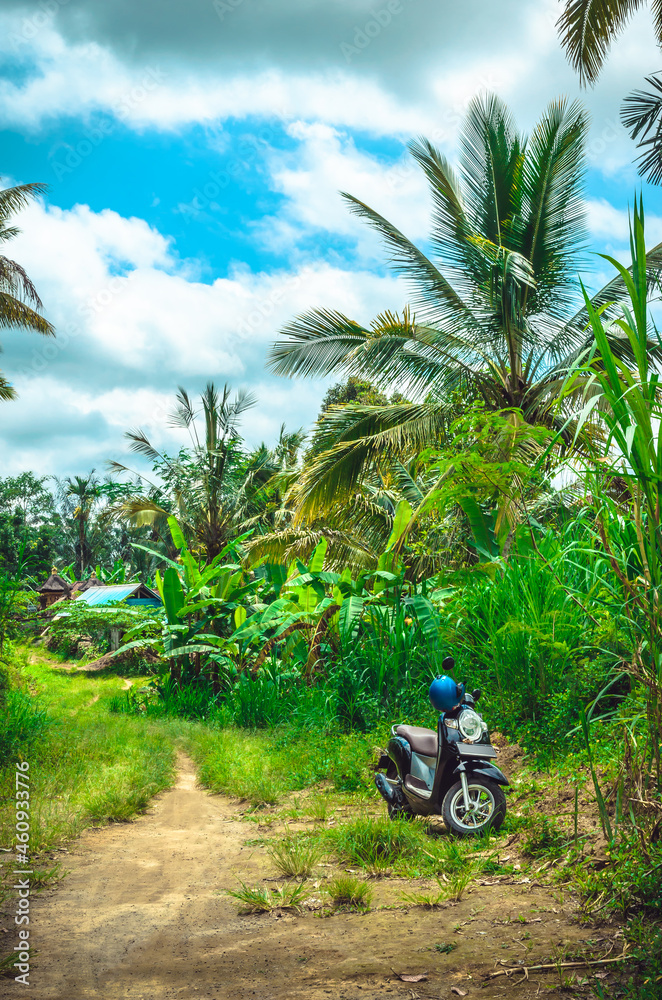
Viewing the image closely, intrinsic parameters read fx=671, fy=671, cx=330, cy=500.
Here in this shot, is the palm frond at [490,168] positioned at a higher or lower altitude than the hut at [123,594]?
higher

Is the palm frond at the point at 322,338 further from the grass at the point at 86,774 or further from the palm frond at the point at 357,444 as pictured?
the grass at the point at 86,774

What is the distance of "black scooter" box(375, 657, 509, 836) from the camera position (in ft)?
14.0

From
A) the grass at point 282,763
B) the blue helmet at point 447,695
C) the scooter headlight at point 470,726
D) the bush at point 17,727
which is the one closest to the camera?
the scooter headlight at point 470,726

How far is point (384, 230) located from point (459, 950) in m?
11.3

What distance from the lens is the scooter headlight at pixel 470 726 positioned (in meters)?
4.35

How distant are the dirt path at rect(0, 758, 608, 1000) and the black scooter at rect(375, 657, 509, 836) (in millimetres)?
701

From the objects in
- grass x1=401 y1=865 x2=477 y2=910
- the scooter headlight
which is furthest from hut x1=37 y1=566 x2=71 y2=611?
grass x1=401 y1=865 x2=477 y2=910

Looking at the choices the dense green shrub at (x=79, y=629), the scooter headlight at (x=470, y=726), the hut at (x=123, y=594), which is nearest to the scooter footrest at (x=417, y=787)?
the scooter headlight at (x=470, y=726)

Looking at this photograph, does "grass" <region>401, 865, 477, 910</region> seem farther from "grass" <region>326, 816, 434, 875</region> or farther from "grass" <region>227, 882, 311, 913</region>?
"grass" <region>227, 882, 311, 913</region>

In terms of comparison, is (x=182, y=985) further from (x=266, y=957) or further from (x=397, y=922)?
(x=397, y=922)

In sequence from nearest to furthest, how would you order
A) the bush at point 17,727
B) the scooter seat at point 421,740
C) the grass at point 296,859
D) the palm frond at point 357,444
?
1. the grass at point 296,859
2. the scooter seat at point 421,740
3. the bush at point 17,727
4. the palm frond at point 357,444

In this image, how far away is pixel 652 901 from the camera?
109 inches

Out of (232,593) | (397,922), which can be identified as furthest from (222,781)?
(232,593)

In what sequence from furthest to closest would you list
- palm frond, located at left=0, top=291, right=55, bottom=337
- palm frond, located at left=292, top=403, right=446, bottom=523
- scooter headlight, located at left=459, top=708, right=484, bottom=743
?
palm frond, located at left=0, top=291, right=55, bottom=337 → palm frond, located at left=292, top=403, right=446, bottom=523 → scooter headlight, located at left=459, top=708, right=484, bottom=743
